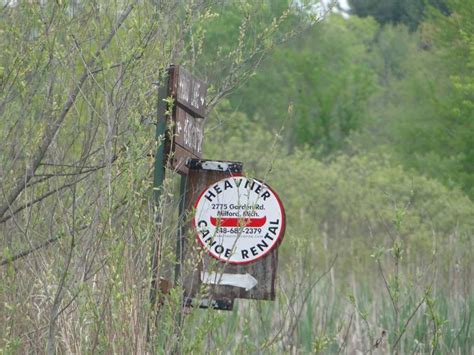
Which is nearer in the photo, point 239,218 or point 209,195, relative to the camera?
point 239,218

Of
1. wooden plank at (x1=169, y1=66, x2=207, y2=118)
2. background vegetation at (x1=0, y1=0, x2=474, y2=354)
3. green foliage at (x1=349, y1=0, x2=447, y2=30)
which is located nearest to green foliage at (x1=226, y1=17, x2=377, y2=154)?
green foliage at (x1=349, y1=0, x2=447, y2=30)

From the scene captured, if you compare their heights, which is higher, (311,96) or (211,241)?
(311,96)

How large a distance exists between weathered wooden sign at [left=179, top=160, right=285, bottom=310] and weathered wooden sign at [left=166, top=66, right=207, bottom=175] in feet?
0.35

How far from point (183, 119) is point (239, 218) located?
50 cm

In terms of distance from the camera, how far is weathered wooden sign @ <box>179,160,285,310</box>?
482 centimetres

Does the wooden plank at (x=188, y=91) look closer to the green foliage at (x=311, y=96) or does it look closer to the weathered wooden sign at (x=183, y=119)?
the weathered wooden sign at (x=183, y=119)

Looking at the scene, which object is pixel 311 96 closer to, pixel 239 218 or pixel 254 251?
pixel 254 251

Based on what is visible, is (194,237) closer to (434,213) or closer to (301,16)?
(301,16)

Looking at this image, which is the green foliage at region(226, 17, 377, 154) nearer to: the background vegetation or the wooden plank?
the background vegetation

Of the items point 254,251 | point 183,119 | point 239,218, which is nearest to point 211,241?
point 239,218

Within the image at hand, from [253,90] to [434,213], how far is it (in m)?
19.2

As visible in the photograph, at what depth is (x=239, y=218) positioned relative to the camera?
189 inches

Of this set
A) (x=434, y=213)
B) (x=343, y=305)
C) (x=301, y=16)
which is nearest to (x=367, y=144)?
(x=434, y=213)

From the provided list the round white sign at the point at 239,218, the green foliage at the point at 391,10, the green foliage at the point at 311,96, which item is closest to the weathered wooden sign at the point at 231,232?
the round white sign at the point at 239,218
